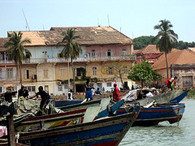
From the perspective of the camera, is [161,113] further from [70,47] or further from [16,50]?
[16,50]

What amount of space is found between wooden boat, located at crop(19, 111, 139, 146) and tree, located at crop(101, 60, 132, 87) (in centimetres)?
4253

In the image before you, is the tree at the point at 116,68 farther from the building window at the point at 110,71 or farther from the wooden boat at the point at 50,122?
the wooden boat at the point at 50,122

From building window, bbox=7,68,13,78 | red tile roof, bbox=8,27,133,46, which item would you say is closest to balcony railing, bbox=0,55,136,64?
building window, bbox=7,68,13,78

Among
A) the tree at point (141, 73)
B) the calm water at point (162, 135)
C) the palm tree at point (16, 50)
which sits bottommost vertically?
the calm water at point (162, 135)

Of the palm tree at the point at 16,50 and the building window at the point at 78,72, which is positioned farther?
the building window at the point at 78,72

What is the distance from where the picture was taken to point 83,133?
13.4 metres

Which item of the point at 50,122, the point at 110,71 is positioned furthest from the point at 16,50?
the point at 50,122

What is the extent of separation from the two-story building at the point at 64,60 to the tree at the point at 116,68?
21.4 inches

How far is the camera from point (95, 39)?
59.0 m

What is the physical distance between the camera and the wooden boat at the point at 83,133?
43.6 ft

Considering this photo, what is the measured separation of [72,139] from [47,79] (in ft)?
143

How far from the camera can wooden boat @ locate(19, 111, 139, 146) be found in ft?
43.6

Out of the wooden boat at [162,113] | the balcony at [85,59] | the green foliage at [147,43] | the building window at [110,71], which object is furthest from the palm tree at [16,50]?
the green foliage at [147,43]

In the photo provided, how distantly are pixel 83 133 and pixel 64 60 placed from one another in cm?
4397
